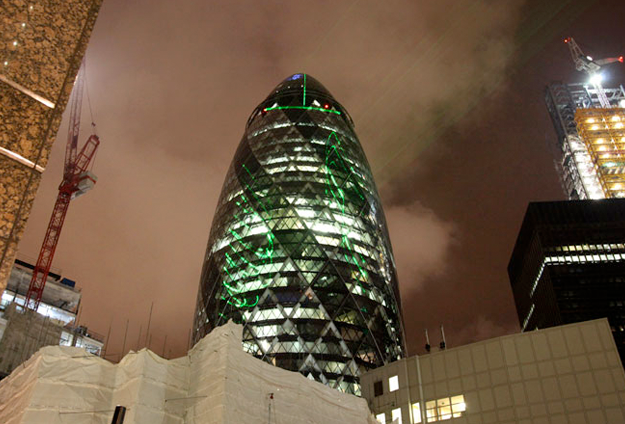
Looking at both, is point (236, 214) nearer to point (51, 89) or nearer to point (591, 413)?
point (591, 413)

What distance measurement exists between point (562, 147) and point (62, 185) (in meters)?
112

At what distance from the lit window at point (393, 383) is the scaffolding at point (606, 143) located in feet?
323

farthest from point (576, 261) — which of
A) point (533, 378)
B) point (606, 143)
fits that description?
point (533, 378)

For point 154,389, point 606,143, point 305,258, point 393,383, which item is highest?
Result: point 606,143

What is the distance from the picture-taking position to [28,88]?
443cm

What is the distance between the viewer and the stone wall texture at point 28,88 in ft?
13.5

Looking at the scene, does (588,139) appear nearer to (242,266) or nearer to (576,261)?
(576,261)

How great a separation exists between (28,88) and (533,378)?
1488 inches

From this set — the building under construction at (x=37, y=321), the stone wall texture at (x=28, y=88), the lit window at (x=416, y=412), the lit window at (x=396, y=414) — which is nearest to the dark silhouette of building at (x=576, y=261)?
the lit window at (x=396, y=414)

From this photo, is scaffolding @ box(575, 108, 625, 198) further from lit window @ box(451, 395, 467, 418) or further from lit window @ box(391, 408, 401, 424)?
lit window @ box(451, 395, 467, 418)

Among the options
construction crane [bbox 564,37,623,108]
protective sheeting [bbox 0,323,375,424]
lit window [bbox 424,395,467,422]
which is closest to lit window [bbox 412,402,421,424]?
lit window [bbox 424,395,467,422]

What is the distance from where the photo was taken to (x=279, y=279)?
7725 cm

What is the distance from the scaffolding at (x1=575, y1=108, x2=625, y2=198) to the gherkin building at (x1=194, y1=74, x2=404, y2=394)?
62667 mm

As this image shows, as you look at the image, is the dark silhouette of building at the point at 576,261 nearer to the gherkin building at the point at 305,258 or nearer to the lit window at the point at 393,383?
the gherkin building at the point at 305,258
